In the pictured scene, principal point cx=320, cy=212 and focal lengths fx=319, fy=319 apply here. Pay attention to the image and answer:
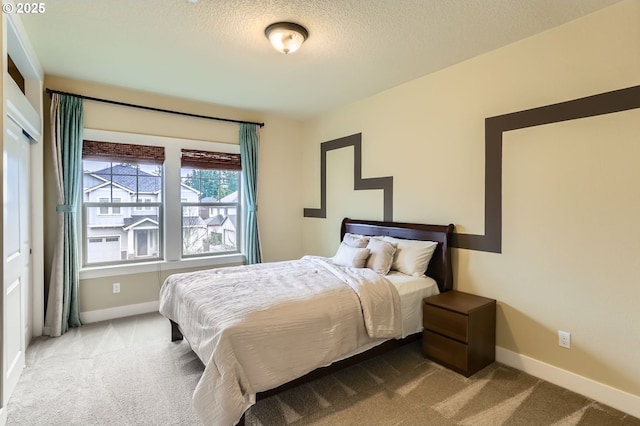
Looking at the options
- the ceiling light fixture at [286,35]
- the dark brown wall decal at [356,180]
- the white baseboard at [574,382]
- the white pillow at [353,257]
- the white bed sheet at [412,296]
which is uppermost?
the ceiling light fixture at [286,35]

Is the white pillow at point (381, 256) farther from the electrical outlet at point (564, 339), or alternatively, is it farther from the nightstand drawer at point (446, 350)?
the electrical outlet at point (564, 339)

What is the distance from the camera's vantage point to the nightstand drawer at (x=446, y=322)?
2.52 meters

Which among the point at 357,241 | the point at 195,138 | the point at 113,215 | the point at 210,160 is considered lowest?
the point at 357,241

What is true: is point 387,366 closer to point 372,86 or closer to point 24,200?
point 372,86

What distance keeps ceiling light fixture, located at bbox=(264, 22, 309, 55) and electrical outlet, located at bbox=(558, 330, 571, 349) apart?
3022mm

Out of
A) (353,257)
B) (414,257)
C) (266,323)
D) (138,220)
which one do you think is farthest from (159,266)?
(414,257)

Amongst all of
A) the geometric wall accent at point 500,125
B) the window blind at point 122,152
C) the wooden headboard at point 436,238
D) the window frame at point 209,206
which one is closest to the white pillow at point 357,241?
the wooden headboard at point 436,238

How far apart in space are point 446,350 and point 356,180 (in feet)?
7.58

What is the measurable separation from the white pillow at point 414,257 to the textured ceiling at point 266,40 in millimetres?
1763

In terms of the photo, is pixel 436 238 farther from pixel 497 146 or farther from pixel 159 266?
pixel 159 266

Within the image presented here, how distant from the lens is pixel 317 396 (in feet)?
7.55

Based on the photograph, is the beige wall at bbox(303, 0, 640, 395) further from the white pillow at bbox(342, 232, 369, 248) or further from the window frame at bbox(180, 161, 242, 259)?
the window frame at bbox(180, 161, 242, 259)

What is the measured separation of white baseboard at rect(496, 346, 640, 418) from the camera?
2.13m

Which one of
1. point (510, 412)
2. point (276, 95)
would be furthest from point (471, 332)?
point (276, 95)
